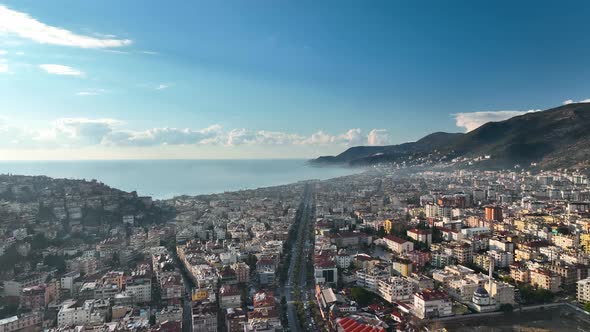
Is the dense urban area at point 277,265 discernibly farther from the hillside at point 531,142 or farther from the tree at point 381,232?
the hillside at point 531,142

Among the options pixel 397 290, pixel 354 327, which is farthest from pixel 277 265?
pixel 354 327

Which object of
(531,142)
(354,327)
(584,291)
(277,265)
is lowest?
(584,291)

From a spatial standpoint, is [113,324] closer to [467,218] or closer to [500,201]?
[467,218]

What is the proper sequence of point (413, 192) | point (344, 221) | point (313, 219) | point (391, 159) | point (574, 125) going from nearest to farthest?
point (344, 221), point (313, 219), point (413, 192), point (574, 125), point (391, 159)

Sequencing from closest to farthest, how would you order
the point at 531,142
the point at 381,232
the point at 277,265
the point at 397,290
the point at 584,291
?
the point at 584,291
the point at 397,290
the point at 277,265
the point at 381,232
the point at 531,142

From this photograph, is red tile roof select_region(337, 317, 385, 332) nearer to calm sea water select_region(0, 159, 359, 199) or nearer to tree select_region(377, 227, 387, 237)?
tree select_region(377, 227, 387, 237)

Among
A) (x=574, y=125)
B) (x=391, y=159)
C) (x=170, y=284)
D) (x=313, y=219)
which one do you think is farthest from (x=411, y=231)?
(x=391, y=159)

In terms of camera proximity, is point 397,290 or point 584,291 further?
point 397,290

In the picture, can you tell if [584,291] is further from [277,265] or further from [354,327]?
[277,265]
